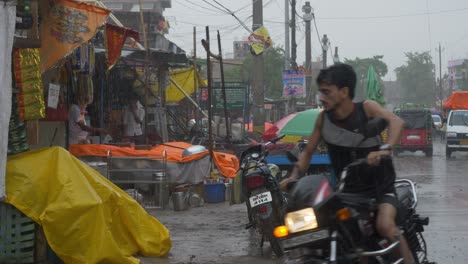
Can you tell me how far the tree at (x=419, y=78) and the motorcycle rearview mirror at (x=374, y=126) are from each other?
102 metres

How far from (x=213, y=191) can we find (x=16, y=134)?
20.7ft

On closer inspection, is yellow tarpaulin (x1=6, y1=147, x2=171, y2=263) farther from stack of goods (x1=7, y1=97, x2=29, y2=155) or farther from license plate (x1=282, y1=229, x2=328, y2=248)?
license plate (x1=282, y1=229, x2=328, y2=248)

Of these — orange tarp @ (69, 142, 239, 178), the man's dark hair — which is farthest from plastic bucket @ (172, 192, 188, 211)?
the man's dark hair

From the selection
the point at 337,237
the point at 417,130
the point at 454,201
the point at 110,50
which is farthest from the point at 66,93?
the point at 417,130

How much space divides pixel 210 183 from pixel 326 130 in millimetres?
8940

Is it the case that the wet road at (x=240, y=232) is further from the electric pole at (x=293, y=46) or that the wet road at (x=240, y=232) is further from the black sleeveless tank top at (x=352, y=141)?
the electric pole at (x=293, y=46)

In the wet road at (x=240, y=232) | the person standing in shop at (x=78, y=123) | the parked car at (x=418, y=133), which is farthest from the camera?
the parked car at (x=418, y=133)

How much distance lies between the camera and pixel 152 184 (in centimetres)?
1302

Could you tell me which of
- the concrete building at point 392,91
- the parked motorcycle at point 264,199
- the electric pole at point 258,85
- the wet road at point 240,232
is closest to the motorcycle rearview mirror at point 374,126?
the parked motorcycle at point 264,199

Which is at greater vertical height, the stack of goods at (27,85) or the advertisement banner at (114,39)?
the advertisement banner at (114,39)

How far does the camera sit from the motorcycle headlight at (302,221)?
4312mm

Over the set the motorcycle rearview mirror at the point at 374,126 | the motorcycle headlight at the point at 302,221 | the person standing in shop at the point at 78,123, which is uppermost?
the motorcycle rearview mirror at the point at 374,126

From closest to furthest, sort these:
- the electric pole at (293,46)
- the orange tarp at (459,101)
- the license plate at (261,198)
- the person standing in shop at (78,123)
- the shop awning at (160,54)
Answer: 1. the license plate at (261,198)
2. the person standing in shop at (78,123)
3. the shop awning at (160,54)
4. the electric pole at (293,46)
5. the orange tarp at (459,101)

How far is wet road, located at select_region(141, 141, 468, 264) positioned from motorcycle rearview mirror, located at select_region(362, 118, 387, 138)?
3.80 metres
